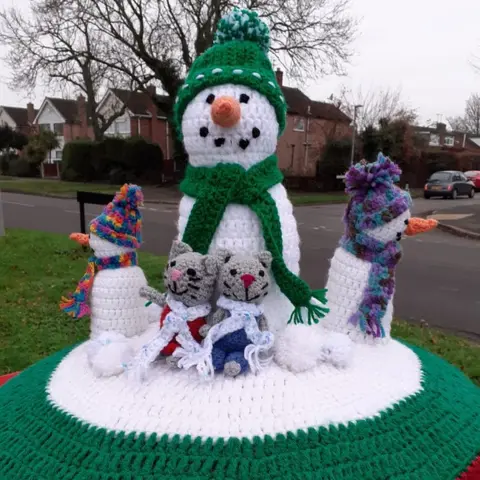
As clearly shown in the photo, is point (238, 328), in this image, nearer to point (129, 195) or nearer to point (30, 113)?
point (129, 195)

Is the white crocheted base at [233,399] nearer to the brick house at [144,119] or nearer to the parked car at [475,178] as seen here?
the parked car at [475,178]

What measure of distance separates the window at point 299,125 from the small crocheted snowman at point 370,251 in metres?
25.3

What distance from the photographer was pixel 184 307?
1.34 m

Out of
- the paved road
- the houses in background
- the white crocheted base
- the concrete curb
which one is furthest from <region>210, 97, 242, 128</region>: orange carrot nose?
the houses in background

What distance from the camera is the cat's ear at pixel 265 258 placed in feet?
4.36

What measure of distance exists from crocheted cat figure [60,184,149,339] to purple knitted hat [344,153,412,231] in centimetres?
65

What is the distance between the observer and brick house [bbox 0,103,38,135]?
137ft

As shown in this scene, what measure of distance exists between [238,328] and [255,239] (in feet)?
0.91

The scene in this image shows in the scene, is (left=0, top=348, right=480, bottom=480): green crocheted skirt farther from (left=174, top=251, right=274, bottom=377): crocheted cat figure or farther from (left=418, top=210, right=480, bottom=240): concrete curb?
(left=418, top=210, right=480, bottom=240): concrete curb

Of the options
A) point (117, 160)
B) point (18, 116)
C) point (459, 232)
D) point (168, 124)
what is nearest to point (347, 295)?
point (459, 232)

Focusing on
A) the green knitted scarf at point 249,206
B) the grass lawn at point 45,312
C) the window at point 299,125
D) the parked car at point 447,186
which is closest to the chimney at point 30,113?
the window at point 299,125

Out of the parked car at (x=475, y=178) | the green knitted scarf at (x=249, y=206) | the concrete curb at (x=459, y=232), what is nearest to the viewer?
the green knitted scarf at (x=249, y=206)

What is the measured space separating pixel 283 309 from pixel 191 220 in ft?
1.22

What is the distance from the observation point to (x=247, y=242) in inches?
56.6
